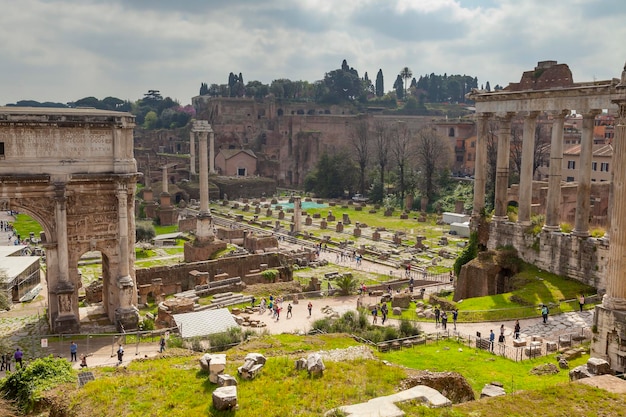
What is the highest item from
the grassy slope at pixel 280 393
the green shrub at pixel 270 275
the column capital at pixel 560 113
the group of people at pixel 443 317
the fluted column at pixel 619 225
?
the column capital at pixel 560 113

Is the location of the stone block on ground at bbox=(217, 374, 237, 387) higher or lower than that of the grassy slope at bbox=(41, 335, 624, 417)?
higher

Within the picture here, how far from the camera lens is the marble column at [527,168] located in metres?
21.6

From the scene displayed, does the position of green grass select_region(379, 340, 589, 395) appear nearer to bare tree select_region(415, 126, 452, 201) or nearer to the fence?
the fence

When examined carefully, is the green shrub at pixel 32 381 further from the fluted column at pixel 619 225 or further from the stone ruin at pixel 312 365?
the fluted column at pixel 619 225

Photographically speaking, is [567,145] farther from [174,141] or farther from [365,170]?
[174,141]

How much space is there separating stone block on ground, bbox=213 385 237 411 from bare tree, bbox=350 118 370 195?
5455 cm

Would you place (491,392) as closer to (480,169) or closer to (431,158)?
(480,169)

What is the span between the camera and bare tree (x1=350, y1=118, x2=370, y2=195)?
6328 centimetres

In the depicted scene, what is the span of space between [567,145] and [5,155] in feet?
142

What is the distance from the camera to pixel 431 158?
2176 inches

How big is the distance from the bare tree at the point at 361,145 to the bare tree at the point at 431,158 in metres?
6.01

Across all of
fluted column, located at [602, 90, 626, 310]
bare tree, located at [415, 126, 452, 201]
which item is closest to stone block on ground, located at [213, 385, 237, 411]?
fluted column, located at [602, 90, 626, 310]

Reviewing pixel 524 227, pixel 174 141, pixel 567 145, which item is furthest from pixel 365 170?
pixel 524 227

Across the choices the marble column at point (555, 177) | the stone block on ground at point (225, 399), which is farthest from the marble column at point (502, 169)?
the stone block on ground at point (225, 399)
